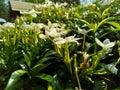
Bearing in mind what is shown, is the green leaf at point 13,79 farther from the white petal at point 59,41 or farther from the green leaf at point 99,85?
the green leaf at point 99,85

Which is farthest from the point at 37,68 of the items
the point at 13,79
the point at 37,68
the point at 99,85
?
the point at 99,85

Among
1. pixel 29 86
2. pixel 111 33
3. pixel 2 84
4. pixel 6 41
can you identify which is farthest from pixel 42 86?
pixel 111 33

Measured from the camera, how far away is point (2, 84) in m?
1.58

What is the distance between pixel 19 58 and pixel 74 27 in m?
0.49

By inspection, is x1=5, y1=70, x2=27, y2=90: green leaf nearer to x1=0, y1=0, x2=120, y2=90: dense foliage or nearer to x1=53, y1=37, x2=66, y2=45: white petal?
x1=0, y1=0, x2=120, y2=90: dense foliage

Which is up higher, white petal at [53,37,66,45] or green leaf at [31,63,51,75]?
white petal at [53,37,66,45]

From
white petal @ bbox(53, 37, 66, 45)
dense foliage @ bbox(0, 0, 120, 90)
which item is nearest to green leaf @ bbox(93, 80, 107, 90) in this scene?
dense foliage @ bbox(0, 0, 120, 90)

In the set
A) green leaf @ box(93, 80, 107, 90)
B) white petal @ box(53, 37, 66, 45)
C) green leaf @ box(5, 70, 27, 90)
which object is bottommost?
green leaf @ box(93, 80, 107, 90)

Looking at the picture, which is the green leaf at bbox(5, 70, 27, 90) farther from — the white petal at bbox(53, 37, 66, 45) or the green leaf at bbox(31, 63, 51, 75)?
the white petal at bbox(53, 37, 66, 45)

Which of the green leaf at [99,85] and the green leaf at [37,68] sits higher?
the green leaf at [37,68]

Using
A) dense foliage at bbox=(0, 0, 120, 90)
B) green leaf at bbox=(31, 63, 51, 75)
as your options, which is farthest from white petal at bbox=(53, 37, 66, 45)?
green leaf at bbox=(31, 63, 51, 75)

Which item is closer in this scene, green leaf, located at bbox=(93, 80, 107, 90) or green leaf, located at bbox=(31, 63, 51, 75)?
green leaf, located at bbox=(93, 80, 107, 90)

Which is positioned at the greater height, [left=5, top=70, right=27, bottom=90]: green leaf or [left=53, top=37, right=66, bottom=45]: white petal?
[left=53, top=37, right=66, bottom=45]: white petal

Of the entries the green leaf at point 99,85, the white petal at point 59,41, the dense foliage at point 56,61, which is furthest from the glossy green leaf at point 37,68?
the green leaf at point 99,85
